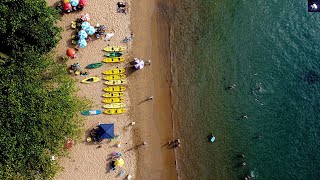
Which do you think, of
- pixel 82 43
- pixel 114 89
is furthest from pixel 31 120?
pixel 82 43

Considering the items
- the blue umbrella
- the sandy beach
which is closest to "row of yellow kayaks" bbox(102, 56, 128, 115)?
the sandy beach

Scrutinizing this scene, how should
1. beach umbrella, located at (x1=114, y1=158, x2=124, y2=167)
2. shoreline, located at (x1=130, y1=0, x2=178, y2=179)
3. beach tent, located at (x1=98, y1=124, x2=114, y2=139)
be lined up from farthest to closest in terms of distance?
shoreline, located at (x1=130, y1=0, x2=178, y2=179)
beach umbrella, located at (x1=114, y1=158, x2=124, y2=167)
beach tent, located at (x1=98, y1=124, x2=114, y2=139)

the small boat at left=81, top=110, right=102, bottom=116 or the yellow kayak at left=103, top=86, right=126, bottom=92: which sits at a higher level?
the yellow kayak at left=103, top=86, right=126, bottom=92

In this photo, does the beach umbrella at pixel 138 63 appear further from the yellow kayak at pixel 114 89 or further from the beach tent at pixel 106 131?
the beach tent at pixel 106 131

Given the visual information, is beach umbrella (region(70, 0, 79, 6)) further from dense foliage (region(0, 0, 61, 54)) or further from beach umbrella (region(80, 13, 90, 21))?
dense foliage (region(0, 0, 61, 54))

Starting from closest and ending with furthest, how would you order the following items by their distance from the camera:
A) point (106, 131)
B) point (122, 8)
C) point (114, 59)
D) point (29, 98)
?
point (29, 98)
point (106, 131)
point (114, 59)
point (122, 8)

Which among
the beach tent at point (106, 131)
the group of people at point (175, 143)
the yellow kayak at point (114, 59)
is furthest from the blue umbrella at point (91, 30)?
the group of people at point (175, 143)

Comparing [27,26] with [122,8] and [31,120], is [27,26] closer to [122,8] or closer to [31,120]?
[31,120]
